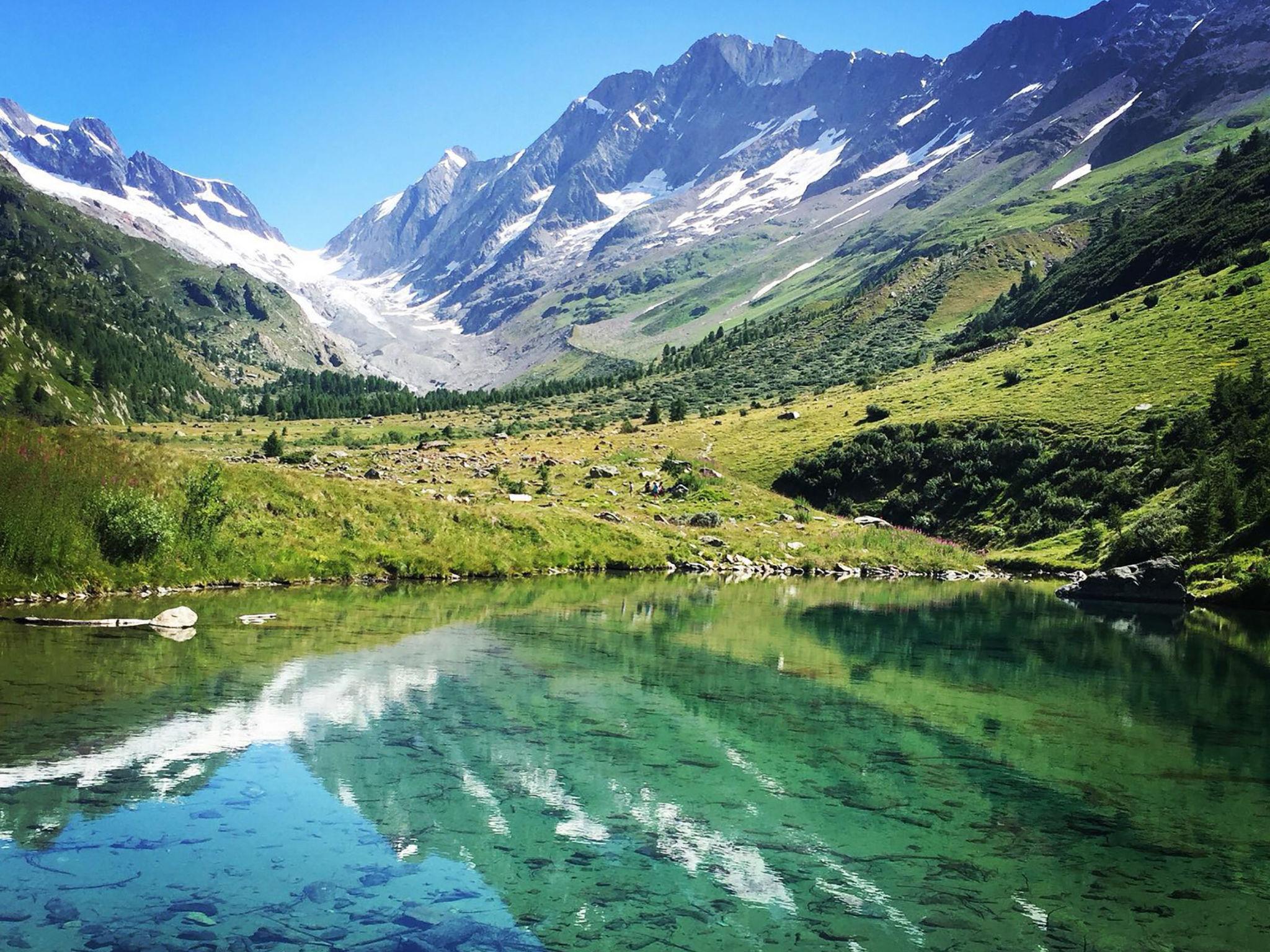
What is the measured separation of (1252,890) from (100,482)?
39779 millimetres

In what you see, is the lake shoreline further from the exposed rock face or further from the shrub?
the shrub

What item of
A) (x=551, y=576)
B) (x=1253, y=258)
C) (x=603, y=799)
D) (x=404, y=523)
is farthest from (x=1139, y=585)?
(x=1253, y=258)

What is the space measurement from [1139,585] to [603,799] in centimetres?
5120

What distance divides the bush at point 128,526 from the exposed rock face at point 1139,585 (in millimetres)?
52430

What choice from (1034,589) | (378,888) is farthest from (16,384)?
(378,888)

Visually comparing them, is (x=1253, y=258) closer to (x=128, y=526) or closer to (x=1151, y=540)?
(x=1151, y=540)

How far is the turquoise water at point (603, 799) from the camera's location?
34.6 ft

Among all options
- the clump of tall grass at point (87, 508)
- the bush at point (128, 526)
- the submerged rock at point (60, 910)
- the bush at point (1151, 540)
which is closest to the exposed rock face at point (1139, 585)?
the bush at point (1151, 540)

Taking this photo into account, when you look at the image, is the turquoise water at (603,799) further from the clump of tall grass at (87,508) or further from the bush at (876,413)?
the bush at (876,413)

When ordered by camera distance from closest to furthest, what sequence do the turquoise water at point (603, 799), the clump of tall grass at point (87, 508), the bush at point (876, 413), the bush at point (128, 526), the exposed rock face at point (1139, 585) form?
1. the turquoise water at point (603, 799)
2. the clump of tall grass at point (87, 508)
3. the bush at point (128, 526)
4. the exposed rock face at point (1139, 585)
5. the bush at point (876, 413)

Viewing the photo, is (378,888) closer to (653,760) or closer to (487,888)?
(487,888)

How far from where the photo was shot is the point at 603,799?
14836 mm

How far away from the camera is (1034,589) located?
195ft

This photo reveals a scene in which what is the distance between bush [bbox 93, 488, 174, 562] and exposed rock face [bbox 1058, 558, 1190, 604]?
5243 cm
